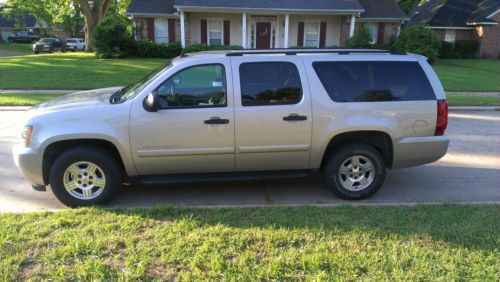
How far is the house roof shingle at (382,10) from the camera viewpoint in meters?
27.6

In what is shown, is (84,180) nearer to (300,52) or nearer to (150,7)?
(300,52)

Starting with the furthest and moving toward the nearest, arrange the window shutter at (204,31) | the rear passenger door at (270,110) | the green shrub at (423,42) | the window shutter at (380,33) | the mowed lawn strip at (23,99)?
the window shutter at (380,33)
the window shutter at (204,31)
the green shrub at (423,42)
the mowed lawn strip at (23,99)
the rear passenger door at (270,110)

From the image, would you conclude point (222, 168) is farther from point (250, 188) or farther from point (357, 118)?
point (357, 118)

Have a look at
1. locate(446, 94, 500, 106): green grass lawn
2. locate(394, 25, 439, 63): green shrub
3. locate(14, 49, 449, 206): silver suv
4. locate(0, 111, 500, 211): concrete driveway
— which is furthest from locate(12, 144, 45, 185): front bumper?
locate(394, 25, 439, 63): green shrub

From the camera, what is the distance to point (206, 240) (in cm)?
380

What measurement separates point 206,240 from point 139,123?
1618mm

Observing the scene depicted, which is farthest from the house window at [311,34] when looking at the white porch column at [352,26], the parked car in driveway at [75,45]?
the parked car in driveway at [75,45]

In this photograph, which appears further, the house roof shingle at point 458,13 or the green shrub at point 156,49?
the house roof shingle at point 458,13

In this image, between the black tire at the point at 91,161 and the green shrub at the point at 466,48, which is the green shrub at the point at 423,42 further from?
the black tire at the point at 91,161

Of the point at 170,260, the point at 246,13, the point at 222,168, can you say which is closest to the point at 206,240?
the point at 170,260

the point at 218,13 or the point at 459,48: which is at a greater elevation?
the point at 218,13

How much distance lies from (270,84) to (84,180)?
246 centimetres

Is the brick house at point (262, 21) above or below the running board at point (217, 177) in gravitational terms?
above

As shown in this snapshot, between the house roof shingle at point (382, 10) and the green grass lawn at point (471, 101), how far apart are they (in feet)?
50.9
